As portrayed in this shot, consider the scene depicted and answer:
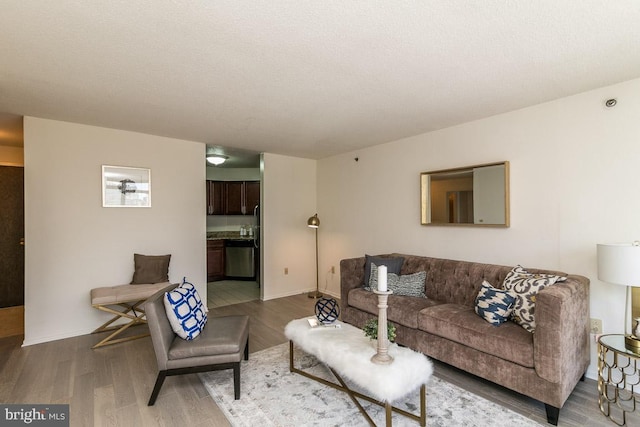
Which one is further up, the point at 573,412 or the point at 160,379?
the point at 160,379

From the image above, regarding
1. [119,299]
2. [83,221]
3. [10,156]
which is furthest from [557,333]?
[10,156]

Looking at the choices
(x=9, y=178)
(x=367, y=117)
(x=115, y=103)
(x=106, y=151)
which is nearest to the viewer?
(x=115, y=103)

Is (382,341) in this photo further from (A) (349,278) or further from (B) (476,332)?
(A) (349,278)

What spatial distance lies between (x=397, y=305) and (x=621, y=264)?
66.2 inches

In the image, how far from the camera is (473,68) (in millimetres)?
2148

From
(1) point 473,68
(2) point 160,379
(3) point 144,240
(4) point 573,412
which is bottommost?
(4) point 573,412

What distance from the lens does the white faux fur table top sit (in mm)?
1710

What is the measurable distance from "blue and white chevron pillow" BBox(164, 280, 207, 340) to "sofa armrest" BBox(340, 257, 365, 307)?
171 centimetres

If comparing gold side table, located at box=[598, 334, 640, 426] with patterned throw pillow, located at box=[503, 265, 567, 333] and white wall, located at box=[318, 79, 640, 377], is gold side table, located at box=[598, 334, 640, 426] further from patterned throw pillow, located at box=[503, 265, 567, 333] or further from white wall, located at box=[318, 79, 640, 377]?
patterned throw pillow, located at box=[503, 265, 567, 333]

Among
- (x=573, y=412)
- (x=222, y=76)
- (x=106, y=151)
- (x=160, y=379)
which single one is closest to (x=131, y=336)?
(x=160, y=379)

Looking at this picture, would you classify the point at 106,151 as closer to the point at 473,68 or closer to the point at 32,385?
the point at 32,385

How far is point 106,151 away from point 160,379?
9.31ft

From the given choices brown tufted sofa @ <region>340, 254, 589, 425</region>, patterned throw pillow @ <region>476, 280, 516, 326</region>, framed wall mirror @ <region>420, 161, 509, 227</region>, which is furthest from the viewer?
framed wall mirror @ <region>420, 161, 509, 227</region>

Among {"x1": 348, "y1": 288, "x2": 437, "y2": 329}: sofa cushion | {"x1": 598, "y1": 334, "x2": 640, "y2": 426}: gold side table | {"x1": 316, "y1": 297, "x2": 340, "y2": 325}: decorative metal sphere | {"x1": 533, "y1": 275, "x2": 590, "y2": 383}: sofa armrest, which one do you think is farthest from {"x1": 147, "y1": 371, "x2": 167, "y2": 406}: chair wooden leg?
{"x1": 598, "y1": 334, "x2": 640, "y2": 426}: gold side table
